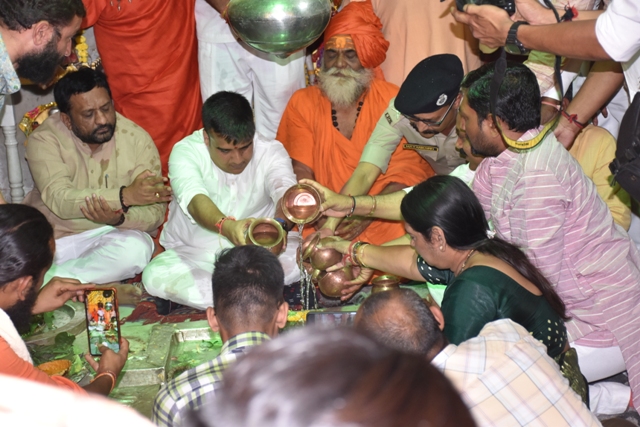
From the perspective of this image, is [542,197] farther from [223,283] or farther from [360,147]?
[360,147]

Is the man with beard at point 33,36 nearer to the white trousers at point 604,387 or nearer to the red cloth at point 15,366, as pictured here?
the red cloth at point 15,366

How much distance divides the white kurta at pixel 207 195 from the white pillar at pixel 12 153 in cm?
111

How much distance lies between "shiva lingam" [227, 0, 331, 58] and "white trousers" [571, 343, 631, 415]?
1.59 metres

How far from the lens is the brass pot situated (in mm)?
3176

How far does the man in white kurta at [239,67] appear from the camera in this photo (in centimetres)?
461

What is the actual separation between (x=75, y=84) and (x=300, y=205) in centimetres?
153

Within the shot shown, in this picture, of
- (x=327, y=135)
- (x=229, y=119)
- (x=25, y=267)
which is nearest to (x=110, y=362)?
(x=25, y=267)

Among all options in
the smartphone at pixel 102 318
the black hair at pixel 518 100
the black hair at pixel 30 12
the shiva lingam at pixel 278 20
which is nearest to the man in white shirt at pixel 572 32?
the black hair at pixel 518 100

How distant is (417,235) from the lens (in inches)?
108

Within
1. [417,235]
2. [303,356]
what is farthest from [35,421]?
[417,235]

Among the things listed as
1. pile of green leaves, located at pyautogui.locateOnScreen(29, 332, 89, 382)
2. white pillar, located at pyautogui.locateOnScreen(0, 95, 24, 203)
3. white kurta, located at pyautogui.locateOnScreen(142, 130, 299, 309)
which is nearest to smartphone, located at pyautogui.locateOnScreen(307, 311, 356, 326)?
pile of green leaves, located at pyautogui.locateOnScreen(29, 332, 89, 382)

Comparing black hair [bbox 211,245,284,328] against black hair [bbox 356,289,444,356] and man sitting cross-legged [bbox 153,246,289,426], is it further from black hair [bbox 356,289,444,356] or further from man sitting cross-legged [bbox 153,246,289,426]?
black hair [bbox 356,289,444,356]

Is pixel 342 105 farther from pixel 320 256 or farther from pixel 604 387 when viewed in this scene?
pixel 604 387

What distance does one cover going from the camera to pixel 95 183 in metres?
4.23
